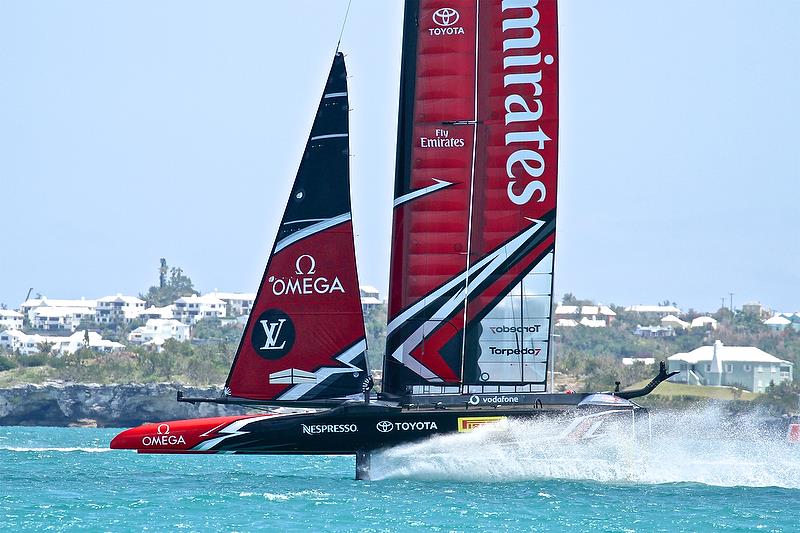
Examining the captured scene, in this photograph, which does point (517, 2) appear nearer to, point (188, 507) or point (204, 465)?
point (188, 507)

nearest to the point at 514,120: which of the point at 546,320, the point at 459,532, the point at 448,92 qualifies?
the point at 448,92

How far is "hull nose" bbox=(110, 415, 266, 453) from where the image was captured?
91.9 feet

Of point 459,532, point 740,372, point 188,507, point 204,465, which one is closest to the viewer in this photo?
point 459,532

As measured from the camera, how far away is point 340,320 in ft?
A: 93.8

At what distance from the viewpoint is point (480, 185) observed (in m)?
28.6

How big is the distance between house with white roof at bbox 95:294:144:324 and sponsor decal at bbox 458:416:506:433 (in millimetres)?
150790

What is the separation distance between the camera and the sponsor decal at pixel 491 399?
27.8 meters

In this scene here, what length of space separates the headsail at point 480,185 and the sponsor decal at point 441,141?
19mm

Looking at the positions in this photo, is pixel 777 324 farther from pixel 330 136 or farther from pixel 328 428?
pixel 328 428

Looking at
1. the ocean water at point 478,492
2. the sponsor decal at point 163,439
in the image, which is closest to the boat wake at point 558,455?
the ocean water at point 478,492

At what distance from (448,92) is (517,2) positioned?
2133 millimetres

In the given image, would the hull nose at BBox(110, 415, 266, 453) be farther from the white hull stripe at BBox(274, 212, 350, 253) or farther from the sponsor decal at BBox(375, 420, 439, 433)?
the white hull stripe at BBox(274, 212, 350, 253)

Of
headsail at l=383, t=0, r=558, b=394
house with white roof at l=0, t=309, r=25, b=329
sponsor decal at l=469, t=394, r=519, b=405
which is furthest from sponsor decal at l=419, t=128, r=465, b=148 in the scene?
house with white roof at l=0, t=309, r=25, b=329

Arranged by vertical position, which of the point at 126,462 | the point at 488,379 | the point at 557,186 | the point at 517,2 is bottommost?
the point at 126,462
